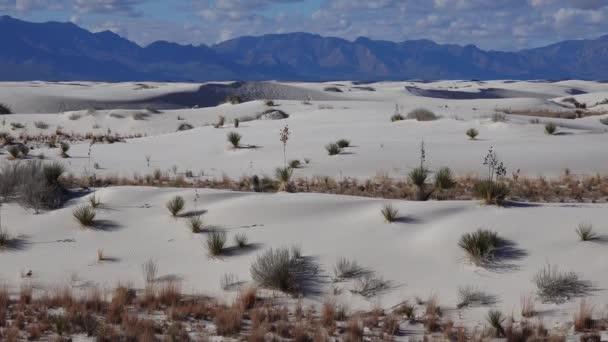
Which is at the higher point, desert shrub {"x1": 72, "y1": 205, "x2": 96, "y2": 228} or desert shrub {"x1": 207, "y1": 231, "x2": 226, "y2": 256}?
desert shrub {"x1": 72, "y1": 205, "x2": 96, "y2": 228}

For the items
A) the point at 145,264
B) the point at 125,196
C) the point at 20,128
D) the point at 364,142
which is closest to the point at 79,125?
the point at 20,128

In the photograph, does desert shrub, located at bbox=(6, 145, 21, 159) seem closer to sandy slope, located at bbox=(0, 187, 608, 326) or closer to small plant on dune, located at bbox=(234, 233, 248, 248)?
sandy slope, located at bbox=(0, 187, 608, 326)

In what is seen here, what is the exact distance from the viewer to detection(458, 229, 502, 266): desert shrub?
8.75 m

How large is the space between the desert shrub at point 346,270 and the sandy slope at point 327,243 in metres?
0.14

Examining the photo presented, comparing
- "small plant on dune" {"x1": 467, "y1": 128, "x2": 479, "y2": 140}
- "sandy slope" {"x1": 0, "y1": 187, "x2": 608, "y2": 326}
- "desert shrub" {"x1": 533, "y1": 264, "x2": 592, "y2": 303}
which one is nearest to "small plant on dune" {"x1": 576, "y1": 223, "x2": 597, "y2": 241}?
"sandy slope" {"x1": 0, "y1": 187, "x2": 608, "y2": 326}

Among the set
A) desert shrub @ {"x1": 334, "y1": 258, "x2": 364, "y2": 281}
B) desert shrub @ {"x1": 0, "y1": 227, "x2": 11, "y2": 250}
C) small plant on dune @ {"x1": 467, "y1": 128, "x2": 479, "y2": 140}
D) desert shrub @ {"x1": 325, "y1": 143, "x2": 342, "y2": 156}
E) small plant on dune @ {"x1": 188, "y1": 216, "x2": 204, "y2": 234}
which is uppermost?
small plant on dune @ {"x1": 467, "y1": 128, "x2": 479, "y2": 140}

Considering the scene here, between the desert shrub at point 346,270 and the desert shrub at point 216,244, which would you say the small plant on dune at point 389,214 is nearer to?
the desert shrub at point 346,270

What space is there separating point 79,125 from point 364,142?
19.7 m

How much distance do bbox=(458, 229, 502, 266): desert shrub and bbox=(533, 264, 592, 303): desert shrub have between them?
2.50 feet

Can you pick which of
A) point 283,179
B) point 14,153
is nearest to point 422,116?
point 283,179

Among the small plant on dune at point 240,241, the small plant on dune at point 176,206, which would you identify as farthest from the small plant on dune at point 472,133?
the small plant on dune at point 240,241

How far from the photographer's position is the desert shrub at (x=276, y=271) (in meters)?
8.33

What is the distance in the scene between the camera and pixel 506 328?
7012 mm

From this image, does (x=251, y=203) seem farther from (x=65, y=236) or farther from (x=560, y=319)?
(x=560, y=319)
